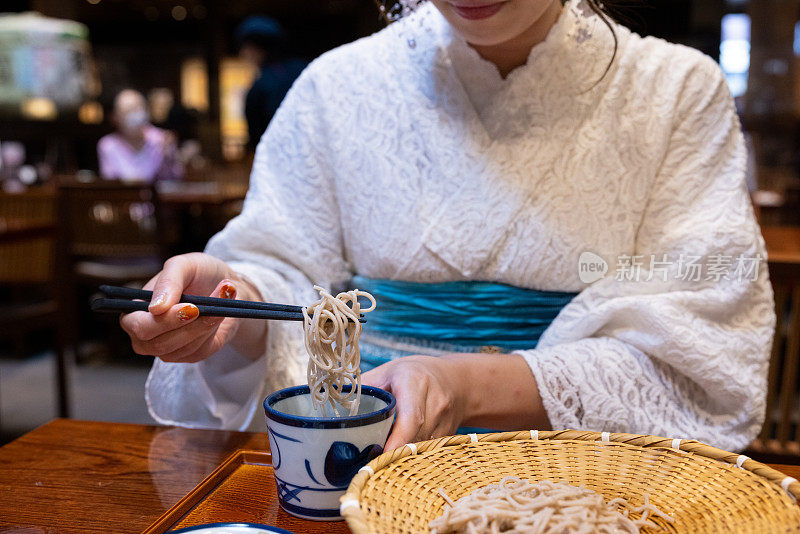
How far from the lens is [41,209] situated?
421cm

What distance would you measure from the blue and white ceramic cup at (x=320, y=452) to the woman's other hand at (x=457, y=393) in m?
0.05

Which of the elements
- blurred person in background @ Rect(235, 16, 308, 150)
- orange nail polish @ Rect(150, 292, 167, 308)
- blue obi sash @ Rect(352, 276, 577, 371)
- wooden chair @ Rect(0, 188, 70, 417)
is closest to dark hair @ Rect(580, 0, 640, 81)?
blue obi sash @ Rect(352, 276, 577, 371)

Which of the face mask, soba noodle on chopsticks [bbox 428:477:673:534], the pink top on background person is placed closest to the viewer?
soba noodle on chopsticks [bbox 428:477:673:534]

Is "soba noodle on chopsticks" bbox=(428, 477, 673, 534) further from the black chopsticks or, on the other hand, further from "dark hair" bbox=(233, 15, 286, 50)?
"dark hair" bbox=(233, 15, 286, 50)

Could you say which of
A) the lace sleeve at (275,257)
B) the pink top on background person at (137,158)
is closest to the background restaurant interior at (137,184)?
the pink top on background person at (137,158)

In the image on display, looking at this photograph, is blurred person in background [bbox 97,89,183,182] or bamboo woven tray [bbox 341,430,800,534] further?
blurred person in background [bbox 97,89,183,182]

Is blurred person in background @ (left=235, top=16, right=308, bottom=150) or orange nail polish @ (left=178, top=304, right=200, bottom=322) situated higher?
blurred person in background @ (left=235, top=16, right=308, bottom=150)

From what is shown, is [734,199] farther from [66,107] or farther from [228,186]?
[66,107]

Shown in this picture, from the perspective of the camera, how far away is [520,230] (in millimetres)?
1149

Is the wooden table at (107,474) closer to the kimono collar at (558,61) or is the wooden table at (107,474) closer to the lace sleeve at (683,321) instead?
the lace sleeve at (683,321)

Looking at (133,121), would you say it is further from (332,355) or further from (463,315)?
(332,355)

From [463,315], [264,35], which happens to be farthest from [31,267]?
[463,315]

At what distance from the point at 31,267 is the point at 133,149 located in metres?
1.98

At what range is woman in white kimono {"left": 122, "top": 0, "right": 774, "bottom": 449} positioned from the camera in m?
1.04
